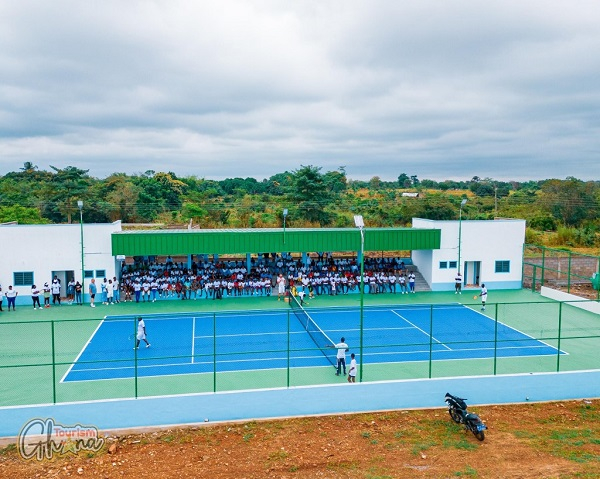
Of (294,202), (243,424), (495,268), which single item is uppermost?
(294,202)

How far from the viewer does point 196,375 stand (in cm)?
1927

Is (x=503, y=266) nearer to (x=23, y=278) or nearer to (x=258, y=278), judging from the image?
(x=258, y=278)


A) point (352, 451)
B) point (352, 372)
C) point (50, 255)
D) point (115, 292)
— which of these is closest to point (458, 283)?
point (352, 372)

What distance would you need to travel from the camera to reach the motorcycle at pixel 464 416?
1441 cm

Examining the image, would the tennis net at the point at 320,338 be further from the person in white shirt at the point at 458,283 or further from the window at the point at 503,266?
the window at the point at 503,266

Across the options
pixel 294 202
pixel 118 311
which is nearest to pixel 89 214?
pixel 294 202

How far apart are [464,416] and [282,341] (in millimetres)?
9964

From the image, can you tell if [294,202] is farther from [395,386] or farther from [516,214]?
[395,386]

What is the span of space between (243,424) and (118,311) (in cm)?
1653

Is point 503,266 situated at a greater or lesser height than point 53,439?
greater

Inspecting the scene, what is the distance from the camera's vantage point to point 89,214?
62.9m

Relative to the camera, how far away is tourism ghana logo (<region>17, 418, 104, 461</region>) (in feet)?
45.5

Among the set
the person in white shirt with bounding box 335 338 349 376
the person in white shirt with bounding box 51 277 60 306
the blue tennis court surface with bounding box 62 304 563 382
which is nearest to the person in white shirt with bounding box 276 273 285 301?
the blue tennis court surface with bounding box 62 304 563 382

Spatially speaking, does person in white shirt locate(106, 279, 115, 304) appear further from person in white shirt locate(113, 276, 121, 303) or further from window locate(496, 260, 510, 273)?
window locate(496, 260, 510, 273)
